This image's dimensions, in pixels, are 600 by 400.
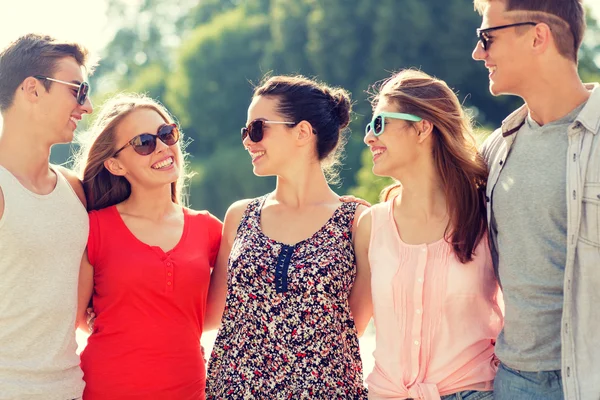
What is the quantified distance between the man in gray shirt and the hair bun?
110 cm

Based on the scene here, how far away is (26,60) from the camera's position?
457 cm

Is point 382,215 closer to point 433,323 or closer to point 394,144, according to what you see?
point 394,144

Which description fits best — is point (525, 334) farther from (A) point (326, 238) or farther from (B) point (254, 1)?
(B) point (254, 1)

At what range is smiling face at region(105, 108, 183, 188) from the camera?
512 centimetres

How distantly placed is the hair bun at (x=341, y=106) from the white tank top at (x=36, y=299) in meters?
1.77

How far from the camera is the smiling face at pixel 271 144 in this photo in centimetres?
510

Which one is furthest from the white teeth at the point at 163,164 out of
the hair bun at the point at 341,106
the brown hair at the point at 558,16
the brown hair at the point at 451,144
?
the brown hair at the point at 558,16

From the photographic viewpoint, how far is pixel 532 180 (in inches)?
162

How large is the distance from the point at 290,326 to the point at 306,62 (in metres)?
31.1

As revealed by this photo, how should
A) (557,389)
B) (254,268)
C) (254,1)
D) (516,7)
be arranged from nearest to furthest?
(557,389)
(516,7)
(254,268)
(254,1)

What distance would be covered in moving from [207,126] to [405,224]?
121ft

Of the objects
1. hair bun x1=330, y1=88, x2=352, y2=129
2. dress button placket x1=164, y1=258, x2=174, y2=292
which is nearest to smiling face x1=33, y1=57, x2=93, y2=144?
dress button placket x1=164, y1=258, x2=174, y2=292

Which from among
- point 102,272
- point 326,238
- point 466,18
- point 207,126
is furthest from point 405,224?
point 207,126

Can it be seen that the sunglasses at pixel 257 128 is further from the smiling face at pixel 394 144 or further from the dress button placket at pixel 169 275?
the dress button placket at pixel 169 275
